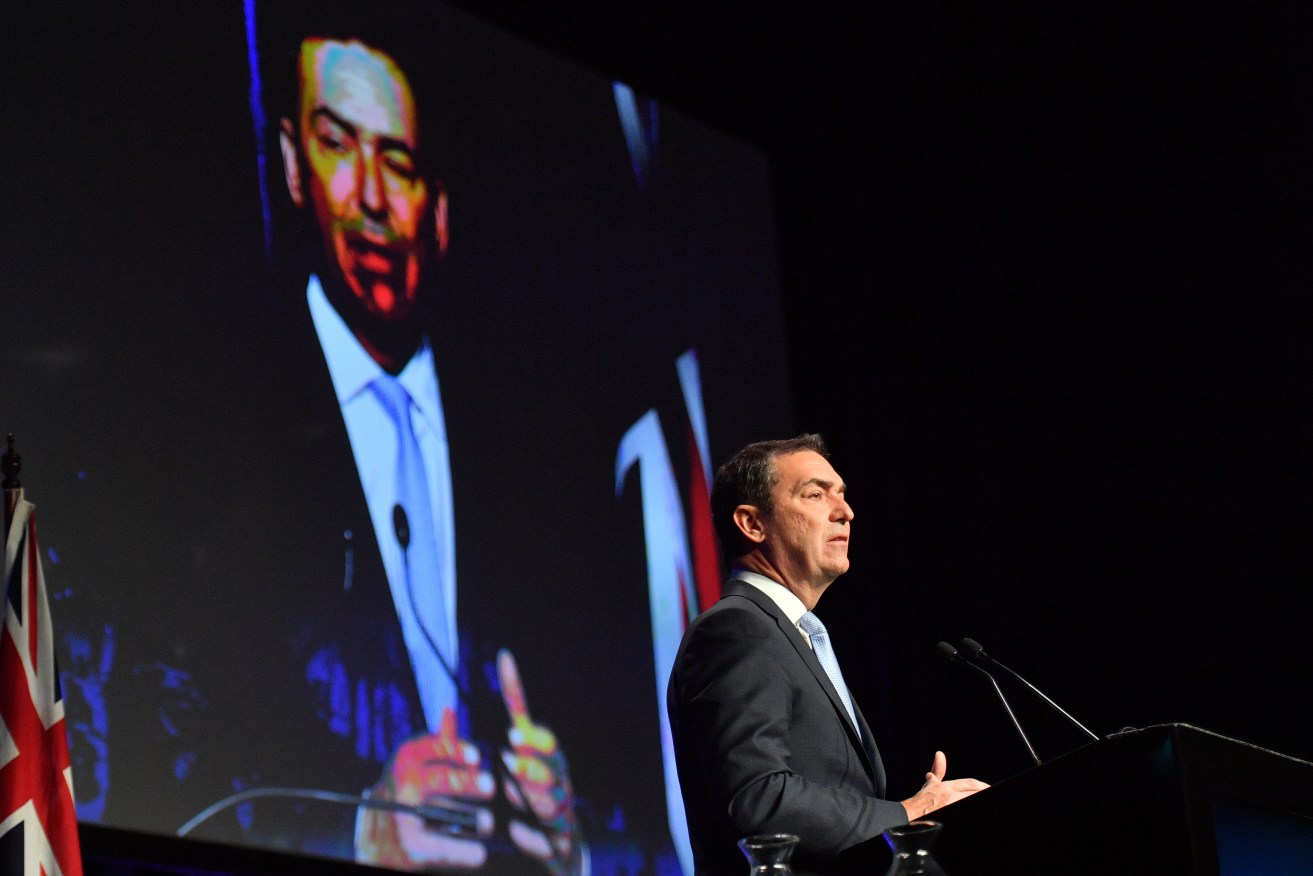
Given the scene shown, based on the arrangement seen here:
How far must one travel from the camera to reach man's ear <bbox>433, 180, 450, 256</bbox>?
363 cm

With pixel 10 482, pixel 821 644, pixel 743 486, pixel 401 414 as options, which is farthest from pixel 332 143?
pixel 821 644

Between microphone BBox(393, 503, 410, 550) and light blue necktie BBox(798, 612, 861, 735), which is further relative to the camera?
microphone BBox(393, 503, 410, 550)

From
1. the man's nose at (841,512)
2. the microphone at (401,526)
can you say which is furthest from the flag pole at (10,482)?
Answer: the man's nose at (841,512)

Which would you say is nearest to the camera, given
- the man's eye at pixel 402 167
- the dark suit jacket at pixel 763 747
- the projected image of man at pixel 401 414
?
the dark suit jacket at pixel 763 747

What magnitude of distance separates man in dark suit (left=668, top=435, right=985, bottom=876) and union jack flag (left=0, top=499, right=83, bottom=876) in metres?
1.01

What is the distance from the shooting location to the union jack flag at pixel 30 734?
7.04ft

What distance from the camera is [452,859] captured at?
312 centimetres

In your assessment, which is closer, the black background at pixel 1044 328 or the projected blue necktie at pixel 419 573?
the projected blue necktie at pixel 419 573

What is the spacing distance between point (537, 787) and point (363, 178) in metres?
1.61

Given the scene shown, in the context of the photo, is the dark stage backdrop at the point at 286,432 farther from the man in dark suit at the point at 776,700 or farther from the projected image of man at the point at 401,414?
the man in dark suit at the point at 776,700

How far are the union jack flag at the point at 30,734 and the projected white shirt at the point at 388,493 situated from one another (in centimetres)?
100

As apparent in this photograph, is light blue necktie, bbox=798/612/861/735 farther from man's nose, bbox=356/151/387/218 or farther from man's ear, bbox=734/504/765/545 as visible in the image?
man's nose, bbox=356/151/387/218

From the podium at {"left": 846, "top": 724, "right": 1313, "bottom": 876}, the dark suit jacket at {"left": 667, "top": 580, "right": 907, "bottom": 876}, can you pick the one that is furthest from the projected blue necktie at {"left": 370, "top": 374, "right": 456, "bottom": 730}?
the podium at {"left": 846, "top": 724, "right": 1313, "bottom": 876}

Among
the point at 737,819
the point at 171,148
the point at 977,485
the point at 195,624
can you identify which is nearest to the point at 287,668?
the point at 195,624
